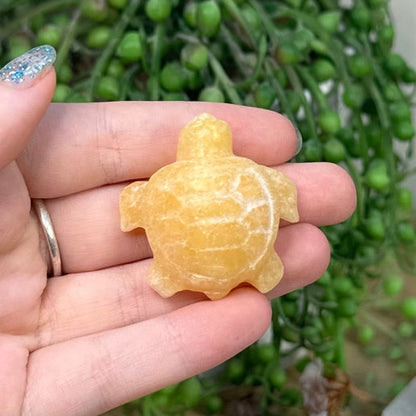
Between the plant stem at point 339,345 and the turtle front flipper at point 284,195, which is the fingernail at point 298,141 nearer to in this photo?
the turtle front flipper at point 284,195

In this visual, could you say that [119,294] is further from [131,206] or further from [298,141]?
[298,141]

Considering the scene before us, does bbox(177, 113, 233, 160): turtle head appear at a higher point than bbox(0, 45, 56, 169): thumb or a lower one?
lower

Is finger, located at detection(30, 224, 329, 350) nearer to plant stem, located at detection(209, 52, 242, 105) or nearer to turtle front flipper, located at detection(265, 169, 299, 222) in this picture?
turtle front flipper, located at detection(265, 169, 299, 222)

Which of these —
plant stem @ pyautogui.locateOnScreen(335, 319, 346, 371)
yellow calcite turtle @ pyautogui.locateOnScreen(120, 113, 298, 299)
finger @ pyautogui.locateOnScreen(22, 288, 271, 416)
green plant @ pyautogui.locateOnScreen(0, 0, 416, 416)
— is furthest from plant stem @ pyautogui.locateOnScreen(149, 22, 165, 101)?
plant stem @ pyautogui.locateOnScreen(335, 319, 346, 371)

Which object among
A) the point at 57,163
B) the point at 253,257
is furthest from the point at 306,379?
the point at 57,163

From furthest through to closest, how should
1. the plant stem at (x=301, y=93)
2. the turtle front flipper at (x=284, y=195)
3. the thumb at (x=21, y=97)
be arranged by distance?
1. the plant stem at (x=301, y=93)
2. the turtle front flipper at (x=284, y=195)
3. the thumb at (x=21, y=97)

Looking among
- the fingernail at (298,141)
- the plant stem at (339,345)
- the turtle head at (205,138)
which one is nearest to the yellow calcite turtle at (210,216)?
the turtle head at (205,138)
